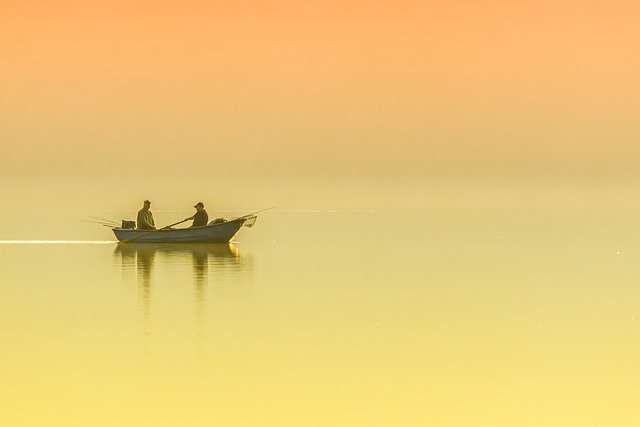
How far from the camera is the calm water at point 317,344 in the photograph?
1352cm

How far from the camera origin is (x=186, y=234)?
138ft

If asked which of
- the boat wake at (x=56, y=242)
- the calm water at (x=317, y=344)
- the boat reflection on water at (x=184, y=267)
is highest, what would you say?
the boat wake at (x=56, y=242)

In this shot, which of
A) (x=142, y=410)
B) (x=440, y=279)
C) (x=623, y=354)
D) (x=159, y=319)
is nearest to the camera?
(x=142, y=410)

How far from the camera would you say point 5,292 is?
26172mm

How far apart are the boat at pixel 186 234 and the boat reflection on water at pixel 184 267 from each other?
0.27m

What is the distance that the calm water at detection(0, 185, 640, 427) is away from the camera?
1352 cm

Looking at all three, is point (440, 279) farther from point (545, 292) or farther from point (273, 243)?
point (273, 243)

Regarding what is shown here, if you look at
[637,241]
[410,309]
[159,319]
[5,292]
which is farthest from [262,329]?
[637,241]

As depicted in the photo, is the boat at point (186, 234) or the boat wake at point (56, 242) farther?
the boat wake at point (56, 242)

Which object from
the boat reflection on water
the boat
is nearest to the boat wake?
the boat reflection on water

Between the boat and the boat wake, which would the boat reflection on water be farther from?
the boat wake

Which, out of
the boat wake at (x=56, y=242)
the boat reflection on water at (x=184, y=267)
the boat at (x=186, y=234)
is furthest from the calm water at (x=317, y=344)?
the boat wake at (x=56, y=242)

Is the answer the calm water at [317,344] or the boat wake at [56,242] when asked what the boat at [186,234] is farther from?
the calm water at [317,344]

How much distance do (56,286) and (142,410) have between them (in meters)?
14.8
